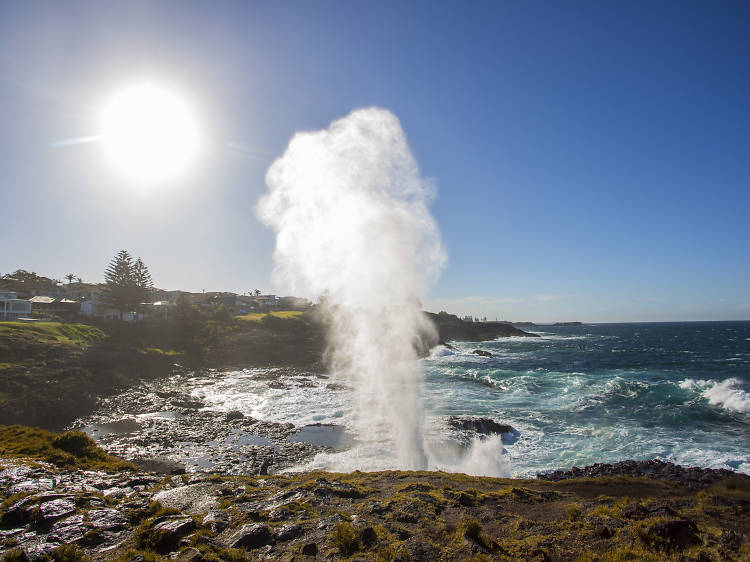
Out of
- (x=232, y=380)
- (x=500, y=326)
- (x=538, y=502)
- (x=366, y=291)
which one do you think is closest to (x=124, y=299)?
(x=232, y=380)

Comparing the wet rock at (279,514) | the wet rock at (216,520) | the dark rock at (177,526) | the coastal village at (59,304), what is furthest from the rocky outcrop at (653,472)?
the coastal village at (59,304)

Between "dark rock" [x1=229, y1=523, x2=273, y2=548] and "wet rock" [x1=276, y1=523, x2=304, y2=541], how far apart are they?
24 cm

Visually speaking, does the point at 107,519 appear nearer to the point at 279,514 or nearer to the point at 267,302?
the point at 279,514

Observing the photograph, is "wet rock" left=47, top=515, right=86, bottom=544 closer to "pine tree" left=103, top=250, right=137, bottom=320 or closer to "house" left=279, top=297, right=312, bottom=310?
"pine tree" left=103, top=250, right=137, bottom=320

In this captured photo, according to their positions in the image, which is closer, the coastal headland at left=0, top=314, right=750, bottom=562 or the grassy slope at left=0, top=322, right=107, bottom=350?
the coastal headland at left=0, top=314, right=750, bottom=562

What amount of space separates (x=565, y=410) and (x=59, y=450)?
33.6 m

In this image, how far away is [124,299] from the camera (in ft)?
228

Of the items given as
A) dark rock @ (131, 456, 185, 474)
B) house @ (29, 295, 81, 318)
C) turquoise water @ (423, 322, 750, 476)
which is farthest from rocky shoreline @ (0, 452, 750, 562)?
house @ (29, 295, 81, 318)

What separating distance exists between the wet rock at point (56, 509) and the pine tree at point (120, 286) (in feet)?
234

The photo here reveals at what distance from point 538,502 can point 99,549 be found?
44.4ft

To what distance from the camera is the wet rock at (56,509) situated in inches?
376

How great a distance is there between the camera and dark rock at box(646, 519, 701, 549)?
8.61m

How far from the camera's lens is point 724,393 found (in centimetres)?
3262

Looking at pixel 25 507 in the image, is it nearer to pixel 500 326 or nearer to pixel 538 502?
pixel 538 502
